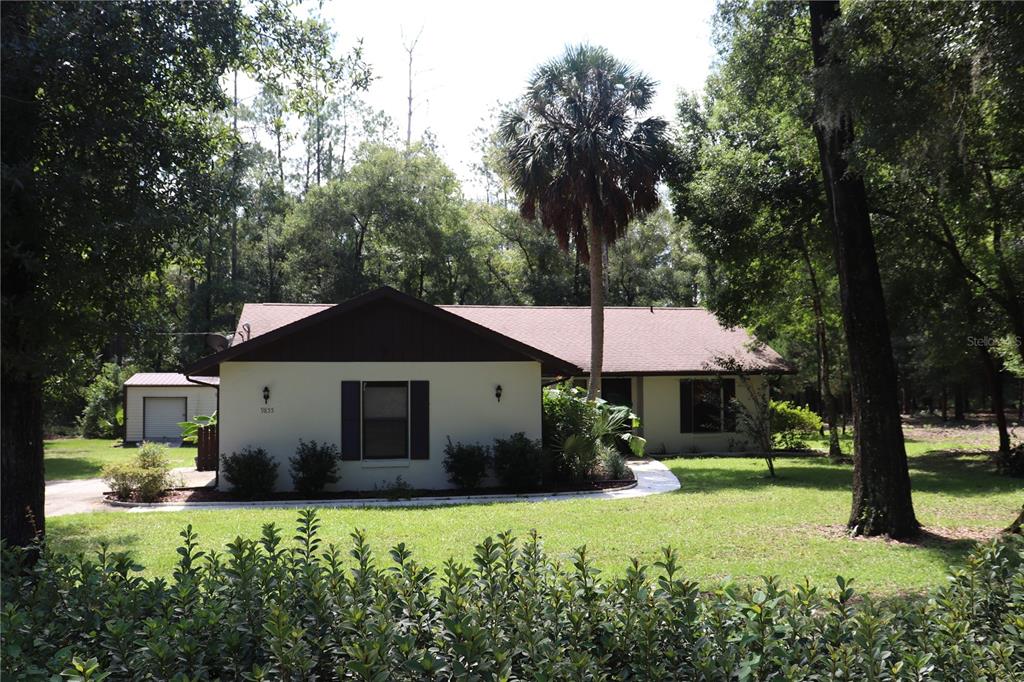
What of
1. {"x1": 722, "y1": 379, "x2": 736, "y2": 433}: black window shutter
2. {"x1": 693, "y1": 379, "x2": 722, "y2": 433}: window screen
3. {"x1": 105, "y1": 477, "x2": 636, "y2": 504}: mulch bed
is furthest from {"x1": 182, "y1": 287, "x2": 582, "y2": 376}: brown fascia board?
{"x1": 722, "y1": 379, "x2": 736, "y2": 433}: black window shutter

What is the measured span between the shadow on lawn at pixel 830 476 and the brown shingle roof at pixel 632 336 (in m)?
3.40

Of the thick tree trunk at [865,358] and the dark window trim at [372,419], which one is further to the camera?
the dark window trim at [372,419]

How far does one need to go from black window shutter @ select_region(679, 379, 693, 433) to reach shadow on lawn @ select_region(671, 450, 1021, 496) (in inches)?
86.3

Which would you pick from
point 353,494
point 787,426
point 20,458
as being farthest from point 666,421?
point 20,458

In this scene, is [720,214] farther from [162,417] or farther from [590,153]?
[162,417]

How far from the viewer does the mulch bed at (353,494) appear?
14484 millimetres

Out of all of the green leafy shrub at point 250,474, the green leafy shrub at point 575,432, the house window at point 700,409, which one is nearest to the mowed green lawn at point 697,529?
the green leafy shrub at point 250,474

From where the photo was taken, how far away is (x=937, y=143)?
328 inches

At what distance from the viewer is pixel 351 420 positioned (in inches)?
612

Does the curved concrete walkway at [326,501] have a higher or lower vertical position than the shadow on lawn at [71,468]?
lower

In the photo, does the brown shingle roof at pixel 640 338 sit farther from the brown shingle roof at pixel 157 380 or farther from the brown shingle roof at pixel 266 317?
the brown shingle roof at pixel 157 380

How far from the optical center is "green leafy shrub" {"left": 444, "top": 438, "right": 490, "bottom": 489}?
1544 cm

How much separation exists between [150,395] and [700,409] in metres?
19.9

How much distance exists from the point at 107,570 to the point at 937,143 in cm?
836
